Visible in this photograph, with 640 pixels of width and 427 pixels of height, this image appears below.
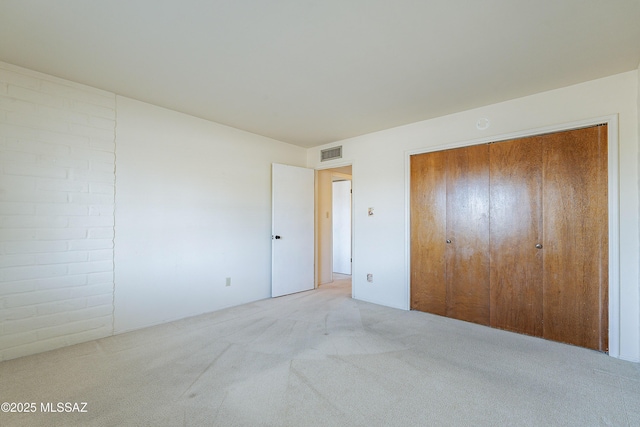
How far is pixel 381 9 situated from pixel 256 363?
9.16 ft

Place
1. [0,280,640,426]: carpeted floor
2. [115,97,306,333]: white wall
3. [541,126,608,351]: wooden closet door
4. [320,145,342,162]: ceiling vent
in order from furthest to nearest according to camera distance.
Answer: [320,145,342,162]: ceiling vent, [115,97,306,333]: white wall, [541,126,608,351]: wooden closet door, [0,280,640,426]: carpeted floor

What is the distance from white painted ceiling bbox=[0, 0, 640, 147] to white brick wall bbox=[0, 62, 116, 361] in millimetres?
287

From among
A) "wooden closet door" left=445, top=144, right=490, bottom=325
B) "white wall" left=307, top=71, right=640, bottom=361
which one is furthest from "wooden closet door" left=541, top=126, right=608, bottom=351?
"wooden closet door" left=445, top=144, right=490, bottom=325

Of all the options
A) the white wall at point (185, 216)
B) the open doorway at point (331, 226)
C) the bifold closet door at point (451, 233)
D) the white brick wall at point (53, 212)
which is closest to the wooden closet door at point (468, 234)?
the bifold closet door at point (451, 233)

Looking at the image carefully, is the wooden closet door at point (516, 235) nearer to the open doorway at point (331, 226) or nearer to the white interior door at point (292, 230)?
the open doorway at point (331, 226)

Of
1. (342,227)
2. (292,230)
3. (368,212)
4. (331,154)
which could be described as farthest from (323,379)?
(342,227)

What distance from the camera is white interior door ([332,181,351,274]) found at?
22.2 ft

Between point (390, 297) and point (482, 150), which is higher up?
point (482, 150)

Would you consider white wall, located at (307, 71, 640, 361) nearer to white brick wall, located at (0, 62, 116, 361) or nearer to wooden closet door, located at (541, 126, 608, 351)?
wooden closet door, located at (541, 126, 608, 351)

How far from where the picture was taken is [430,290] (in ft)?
12.4

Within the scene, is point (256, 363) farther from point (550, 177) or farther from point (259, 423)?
point (550, 177)

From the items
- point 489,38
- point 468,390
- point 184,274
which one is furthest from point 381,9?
point 184,274

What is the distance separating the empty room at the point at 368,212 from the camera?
6.29ft

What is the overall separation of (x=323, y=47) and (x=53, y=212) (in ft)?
9.49
